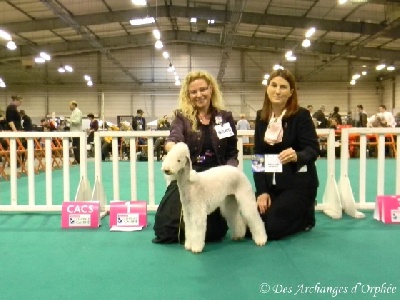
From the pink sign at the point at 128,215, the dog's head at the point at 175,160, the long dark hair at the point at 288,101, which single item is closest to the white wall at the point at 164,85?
the pink sign at the point at 128,215

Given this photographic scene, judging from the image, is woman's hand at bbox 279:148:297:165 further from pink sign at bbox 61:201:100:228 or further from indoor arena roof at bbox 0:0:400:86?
indoor arena roof at bbox 0:0:400:86

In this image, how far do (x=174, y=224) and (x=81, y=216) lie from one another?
0.90m

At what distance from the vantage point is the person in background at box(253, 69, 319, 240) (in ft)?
8.77

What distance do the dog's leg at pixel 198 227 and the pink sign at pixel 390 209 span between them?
1635 millimetres

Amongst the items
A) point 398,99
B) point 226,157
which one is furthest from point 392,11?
point 226,157

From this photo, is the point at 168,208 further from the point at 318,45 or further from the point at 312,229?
the point at 318,45

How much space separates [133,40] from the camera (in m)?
17.5

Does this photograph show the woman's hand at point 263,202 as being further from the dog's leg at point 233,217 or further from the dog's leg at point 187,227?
the dog's leg at point 187,227

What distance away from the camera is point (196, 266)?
2.19m

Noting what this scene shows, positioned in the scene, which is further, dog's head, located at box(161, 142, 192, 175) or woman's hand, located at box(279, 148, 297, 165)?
woman's hand, located at box(279, 148, 297, 165)

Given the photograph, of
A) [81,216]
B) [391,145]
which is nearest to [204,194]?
[81,216]

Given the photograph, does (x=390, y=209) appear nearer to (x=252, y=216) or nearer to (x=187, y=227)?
(x=252, y=216)

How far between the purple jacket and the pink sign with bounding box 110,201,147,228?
0.75 m

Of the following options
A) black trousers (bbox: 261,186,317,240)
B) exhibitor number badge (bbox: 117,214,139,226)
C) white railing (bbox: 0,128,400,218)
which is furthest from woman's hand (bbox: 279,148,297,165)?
exhibitor number badge (bbox: 117,214,139,226)
